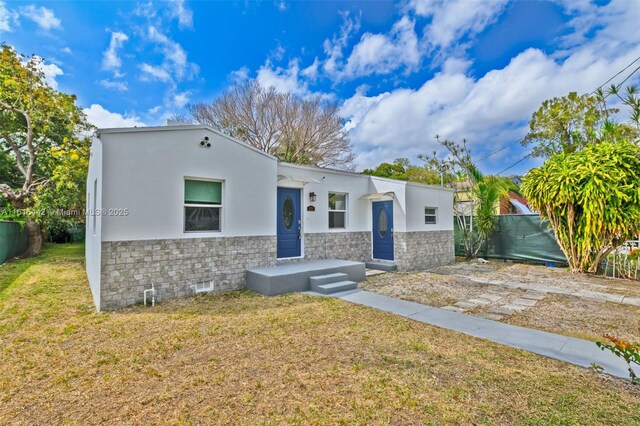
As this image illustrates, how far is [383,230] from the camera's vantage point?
36.3ft

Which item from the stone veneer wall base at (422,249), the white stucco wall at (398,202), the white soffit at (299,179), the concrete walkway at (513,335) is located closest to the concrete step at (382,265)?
the stone veneer wall base at (422,249)

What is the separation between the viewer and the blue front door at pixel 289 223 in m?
8.91

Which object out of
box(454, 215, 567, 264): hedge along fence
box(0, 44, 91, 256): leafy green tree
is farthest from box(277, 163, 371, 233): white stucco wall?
box(0, 44, 91, 256): leafy green tree

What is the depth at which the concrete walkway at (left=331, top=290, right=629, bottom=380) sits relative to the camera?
377 cm

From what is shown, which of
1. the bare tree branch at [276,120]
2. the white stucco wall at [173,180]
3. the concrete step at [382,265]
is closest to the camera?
the white stucco wall at [173,180]

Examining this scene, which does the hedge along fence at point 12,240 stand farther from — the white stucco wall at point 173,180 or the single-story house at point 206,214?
the white stucco wall at point 173,180

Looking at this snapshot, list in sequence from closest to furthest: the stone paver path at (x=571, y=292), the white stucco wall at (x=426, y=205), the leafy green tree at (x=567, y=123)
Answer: the stone paver path at (x=571, y=292) < the white stucco wall at (x=426, y=205) < the leafy green tree at (x=567, y=123)

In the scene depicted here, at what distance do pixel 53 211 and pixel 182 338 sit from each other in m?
13.2

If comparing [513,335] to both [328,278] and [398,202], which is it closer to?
[328,278]

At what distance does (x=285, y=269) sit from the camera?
25.7ft

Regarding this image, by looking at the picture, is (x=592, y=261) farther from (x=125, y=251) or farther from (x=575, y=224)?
(x=125, y=251)

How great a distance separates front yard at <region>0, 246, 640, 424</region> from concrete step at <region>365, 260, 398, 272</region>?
5056 millimetres

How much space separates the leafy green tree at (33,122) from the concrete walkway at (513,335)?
47.8 ft

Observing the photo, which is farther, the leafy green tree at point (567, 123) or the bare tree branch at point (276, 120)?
the bare tree branch at point (276, 120)
